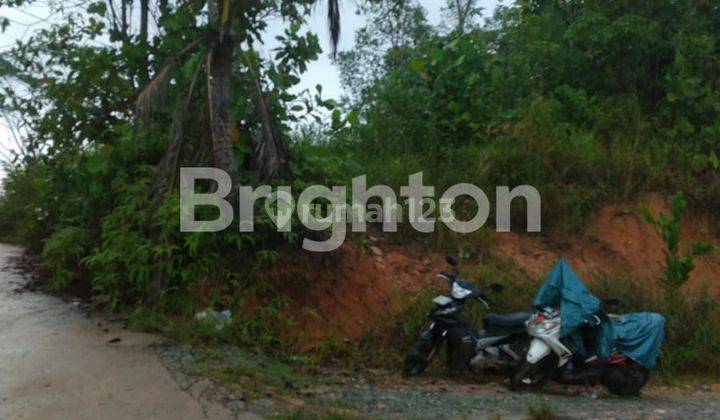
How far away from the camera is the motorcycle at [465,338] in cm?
664

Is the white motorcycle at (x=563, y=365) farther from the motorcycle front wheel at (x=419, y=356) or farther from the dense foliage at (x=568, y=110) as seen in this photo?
the dense foliage at (x=568, y=110)

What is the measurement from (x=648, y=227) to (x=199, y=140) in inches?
224

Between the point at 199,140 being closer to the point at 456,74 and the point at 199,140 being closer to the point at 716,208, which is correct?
the point at 456,74

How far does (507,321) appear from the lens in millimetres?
6730

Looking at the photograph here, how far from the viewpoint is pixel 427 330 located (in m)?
6.74

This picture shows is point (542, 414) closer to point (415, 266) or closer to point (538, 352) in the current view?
point (538, 352)

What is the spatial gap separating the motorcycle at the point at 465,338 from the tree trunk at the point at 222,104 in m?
2.34

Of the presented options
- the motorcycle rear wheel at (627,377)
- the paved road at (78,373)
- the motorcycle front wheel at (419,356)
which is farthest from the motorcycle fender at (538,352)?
the paved road at (78,373)

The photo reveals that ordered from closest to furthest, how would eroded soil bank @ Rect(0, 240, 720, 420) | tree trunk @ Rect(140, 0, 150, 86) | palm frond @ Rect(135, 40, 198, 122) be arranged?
eroded soil bank @ Rect(0, 240, 720, 420) → palm frond @ Rect(135, 40, 198, 122) → tree trunk @ Rect(140, 0, 150, 86)

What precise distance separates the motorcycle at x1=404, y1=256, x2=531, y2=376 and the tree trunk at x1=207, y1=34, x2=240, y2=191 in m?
2.34

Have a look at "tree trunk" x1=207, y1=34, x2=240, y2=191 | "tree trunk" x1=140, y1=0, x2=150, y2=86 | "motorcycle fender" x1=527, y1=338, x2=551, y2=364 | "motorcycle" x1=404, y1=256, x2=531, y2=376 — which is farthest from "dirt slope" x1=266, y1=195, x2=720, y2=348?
"tree trunk" x1=140, y1=0, x2=150, y2=86

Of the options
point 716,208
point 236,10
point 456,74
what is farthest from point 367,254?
point 716,208

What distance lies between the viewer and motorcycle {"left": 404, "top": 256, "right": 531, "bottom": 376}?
261 inches

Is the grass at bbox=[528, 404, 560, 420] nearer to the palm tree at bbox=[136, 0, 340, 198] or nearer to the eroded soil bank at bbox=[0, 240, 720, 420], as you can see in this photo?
the eroded soil bank at bbox=[0, 240, 720, 420]
